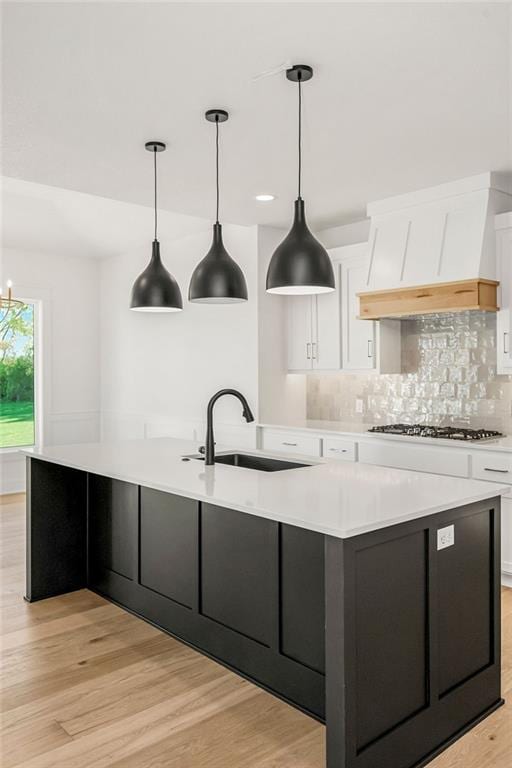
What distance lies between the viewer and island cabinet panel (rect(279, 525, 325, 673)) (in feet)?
7.62

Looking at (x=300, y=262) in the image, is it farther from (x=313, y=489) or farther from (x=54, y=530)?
(x=54, y=530)

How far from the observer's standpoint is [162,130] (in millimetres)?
3324

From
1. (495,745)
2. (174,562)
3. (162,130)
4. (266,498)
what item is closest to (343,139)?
(162,130)

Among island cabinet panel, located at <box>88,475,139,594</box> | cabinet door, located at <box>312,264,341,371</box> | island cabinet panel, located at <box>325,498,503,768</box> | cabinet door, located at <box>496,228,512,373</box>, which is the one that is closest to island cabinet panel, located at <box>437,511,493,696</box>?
island cabinet panel, located at <box>325,498,503,768</box>

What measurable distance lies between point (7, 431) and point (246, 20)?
5.81 meters

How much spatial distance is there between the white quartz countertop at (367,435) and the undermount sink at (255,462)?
1.34 metres

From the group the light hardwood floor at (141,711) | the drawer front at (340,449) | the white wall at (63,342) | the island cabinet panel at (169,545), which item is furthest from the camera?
the white wall at (63,342)

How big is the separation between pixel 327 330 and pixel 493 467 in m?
1.98

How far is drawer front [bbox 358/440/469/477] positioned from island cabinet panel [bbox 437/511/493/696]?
60.7 inches

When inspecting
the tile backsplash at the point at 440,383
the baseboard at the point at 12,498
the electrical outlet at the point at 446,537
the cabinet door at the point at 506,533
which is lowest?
the baseboard at the point at 12,498

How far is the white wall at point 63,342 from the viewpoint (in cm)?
692

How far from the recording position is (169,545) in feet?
10.3

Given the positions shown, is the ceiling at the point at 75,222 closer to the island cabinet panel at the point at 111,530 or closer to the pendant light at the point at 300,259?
the island cabinet panel at the point at 111,530

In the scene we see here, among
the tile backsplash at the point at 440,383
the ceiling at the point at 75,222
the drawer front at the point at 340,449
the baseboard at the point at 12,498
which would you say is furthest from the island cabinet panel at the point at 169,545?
the baseboard at the point at 12,498
